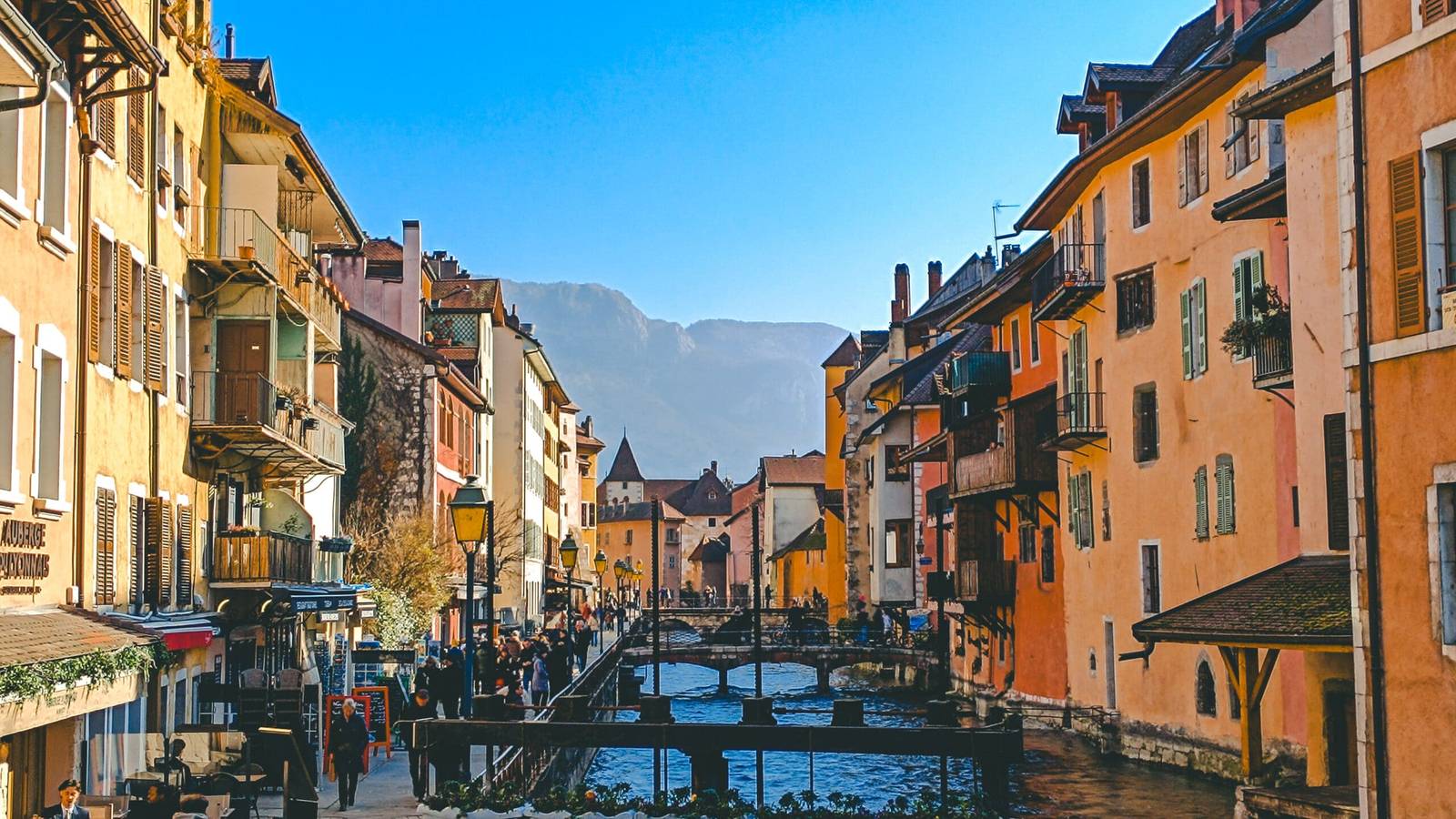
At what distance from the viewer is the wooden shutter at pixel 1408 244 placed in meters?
16.5

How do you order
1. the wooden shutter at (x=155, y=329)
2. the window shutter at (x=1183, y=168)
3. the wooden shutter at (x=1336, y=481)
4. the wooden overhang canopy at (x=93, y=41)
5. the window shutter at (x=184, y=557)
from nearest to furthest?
1. the wooden overhang canopy at (x=93, y=41)
2. the wooden shutter at (x=1336, y=481)
3. the wooden shutter at (x=155, y=329)
4. the window shutter at (x=184, y=557)
5. the window shutter at (x=1183, y=168)

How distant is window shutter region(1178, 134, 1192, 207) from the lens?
107ft

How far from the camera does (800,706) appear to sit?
2462 inches

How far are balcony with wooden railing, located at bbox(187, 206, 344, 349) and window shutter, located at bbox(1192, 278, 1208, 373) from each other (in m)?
16.2

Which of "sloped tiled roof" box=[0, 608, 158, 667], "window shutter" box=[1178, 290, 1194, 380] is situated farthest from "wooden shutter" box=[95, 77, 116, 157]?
"window shutter" box=[1178, 290, 1194, 380]

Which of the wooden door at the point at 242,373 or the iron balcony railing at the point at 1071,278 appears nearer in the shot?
the wooden door at the point at 242,373

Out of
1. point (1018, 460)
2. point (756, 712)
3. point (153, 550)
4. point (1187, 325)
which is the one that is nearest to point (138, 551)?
point (153, 550)

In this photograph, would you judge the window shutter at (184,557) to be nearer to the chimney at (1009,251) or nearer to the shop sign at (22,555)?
the shop sign at (22,555)

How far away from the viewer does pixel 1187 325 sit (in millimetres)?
32938

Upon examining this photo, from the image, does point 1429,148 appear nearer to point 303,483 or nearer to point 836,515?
point 303,483

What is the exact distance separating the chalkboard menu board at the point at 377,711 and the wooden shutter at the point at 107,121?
1052 cm

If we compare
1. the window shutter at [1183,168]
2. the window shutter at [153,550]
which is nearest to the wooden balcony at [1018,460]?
the window shutter at [1183,168]

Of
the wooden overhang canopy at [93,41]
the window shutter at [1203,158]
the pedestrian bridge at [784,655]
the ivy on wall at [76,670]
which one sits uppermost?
the window shutter at [1203,158]

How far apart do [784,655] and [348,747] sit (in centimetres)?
4803
